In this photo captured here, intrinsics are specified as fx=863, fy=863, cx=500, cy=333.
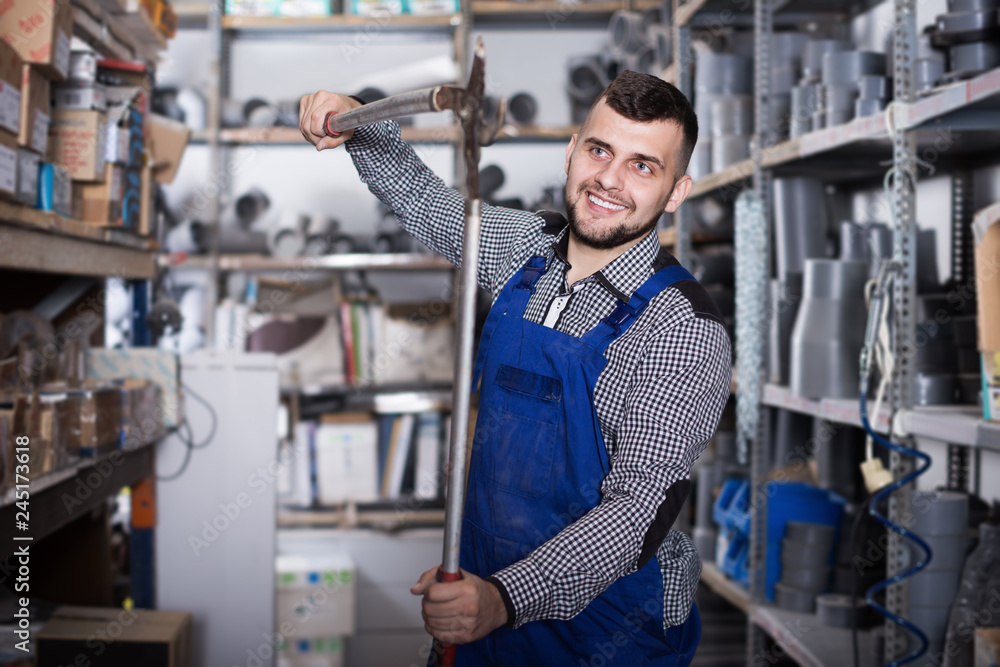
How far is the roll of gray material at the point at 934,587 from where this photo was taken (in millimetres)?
1715

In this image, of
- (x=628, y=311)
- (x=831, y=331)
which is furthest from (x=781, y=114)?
(x=628, y=311)

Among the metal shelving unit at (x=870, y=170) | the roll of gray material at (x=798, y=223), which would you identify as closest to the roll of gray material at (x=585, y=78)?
the metal shelving unit at (x=870, y=170)

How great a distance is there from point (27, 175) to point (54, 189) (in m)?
0.15

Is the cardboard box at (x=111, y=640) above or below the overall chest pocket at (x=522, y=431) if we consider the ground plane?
below

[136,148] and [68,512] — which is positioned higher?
[136,148]

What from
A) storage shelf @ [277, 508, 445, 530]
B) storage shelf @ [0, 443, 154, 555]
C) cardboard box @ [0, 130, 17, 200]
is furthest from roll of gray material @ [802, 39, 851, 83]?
storage shelf @ [277, 508, 445, 530]

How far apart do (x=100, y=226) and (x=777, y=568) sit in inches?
76.8

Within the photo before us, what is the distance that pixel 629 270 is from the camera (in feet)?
4.53

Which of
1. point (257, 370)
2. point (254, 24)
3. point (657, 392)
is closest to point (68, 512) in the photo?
point (257, 370)

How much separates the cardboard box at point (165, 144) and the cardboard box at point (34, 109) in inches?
26.4

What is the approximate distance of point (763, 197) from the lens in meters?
2.38

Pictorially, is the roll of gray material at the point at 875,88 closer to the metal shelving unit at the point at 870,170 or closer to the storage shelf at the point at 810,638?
the metal shelving unit at the point at 870,170

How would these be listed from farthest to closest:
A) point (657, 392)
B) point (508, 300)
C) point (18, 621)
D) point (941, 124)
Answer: point (18, 621) → point (941, 124) → point (508, 300) → point (657, 392)

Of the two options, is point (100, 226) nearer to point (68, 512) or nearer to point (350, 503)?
point (68, 512)
